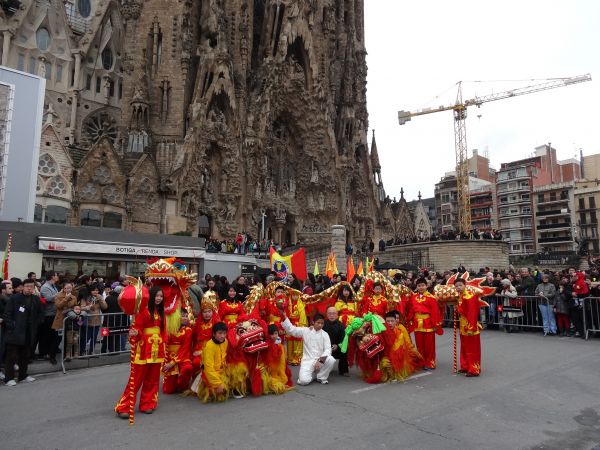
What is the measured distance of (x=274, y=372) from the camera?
22.8 ft

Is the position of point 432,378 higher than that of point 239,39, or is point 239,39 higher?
point 239,39

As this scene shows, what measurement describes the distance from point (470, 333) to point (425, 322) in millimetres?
813

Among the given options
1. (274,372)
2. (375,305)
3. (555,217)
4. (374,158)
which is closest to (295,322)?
(375,305)

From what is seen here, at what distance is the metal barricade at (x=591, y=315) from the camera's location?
11.3m

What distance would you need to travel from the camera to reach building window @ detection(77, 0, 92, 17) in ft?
126

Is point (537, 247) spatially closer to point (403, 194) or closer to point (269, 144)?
point (403, 194)

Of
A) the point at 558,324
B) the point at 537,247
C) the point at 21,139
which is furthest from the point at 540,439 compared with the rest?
the point at 537,247

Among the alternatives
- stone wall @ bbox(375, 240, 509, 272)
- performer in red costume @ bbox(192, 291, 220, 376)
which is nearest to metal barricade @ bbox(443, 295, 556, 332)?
performer in red costume @ bbox(192, 291, 220, 376)

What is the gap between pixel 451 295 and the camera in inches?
320

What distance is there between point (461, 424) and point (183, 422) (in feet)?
10.8

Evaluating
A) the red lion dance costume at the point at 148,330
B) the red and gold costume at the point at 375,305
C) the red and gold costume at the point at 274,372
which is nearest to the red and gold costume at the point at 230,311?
the red and gold costume at the point at 274,372

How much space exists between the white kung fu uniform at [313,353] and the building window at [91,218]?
72.0ft

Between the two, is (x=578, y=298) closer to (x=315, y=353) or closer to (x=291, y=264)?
(x=315, y=353)

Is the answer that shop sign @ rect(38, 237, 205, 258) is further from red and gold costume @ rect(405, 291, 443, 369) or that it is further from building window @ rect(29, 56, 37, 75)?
building window @ rect(29, 56, 37, 75)
